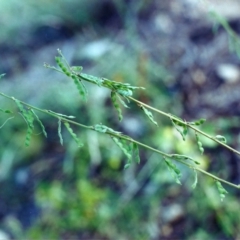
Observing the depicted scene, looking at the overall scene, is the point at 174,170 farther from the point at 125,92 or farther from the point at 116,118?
the point at 116,118

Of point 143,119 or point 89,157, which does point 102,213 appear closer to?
point 89,157

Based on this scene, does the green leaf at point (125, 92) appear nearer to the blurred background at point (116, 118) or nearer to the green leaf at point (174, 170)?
the green leaf at point (174, 170)

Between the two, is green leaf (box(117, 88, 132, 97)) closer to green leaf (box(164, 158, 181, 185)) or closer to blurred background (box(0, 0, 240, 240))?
green leaf (box(164, 158, 181, 185))

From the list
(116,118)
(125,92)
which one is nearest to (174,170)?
(125,92)

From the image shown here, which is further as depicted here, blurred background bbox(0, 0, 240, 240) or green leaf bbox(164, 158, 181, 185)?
blurred background bbox(0, 0, 240, 240)

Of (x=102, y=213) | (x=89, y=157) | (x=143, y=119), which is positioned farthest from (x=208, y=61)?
(x=102, y=213)

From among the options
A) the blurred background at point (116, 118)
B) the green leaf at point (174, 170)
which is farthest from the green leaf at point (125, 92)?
the blurred background at point (116, 118)

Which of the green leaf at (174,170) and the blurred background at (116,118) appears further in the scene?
the blurred background at (116,118)

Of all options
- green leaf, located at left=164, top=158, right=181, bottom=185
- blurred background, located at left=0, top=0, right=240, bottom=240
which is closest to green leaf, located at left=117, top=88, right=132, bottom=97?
green leaf, located at left=164, top=158, right=181, bottom=185

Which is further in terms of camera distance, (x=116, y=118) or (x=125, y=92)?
(x=116, y=118)
